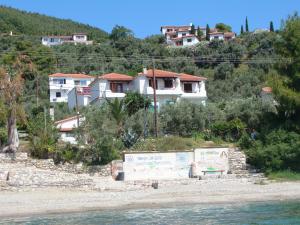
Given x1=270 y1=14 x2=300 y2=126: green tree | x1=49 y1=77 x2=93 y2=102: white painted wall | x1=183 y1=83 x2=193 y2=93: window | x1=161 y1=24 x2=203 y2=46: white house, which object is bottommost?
x1=270 y1=14 x2=300 y2=126: green tree

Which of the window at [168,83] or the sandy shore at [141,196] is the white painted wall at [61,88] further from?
the sandy shore at [141,196]

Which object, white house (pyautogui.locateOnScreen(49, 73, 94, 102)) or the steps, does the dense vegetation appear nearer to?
the steps

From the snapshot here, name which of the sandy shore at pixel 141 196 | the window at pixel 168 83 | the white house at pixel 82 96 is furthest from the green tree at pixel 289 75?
the white house at pixel 82 96

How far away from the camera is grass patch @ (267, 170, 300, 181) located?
37.0 m

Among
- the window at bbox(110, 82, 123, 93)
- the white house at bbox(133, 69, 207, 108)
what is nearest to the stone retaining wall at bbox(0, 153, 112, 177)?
the white house at bbox(133, 69, 207, 108)

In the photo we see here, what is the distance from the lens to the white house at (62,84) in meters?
87.1

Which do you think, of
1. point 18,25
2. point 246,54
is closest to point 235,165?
point 246,54

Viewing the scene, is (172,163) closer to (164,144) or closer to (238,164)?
(164,144)

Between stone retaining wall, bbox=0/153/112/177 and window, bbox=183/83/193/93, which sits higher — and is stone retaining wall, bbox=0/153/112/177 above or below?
below

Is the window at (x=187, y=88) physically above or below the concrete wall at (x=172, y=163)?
above

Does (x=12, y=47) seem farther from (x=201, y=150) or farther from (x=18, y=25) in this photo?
(x=201, y=150)

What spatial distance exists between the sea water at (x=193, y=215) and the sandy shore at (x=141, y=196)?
1.30 metres

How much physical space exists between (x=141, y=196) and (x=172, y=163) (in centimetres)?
642

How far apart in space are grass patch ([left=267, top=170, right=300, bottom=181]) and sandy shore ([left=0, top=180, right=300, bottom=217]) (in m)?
1.49
